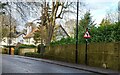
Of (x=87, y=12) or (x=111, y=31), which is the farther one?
(x=87, y=12)

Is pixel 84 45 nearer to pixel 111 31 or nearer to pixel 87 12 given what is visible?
pixel 111 31

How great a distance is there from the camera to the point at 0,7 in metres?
16.5

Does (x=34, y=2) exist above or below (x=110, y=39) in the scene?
above

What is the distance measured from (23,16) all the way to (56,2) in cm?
2935

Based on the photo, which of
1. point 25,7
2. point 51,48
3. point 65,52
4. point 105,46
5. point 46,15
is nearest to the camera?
point 25,7

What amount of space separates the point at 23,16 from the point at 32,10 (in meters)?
0.65

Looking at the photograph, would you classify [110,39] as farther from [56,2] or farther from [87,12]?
[56,2]

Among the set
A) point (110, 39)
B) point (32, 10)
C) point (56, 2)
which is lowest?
point (110, 39)

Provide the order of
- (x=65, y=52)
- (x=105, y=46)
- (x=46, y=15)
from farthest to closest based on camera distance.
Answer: (x=46, y=15), (x=65, y=52), (x=105, y=46)

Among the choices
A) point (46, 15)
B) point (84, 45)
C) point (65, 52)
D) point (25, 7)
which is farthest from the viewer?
point (46, 15)

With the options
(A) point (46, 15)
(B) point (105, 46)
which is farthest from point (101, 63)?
(A) point (46, 15)

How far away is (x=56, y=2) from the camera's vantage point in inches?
1783

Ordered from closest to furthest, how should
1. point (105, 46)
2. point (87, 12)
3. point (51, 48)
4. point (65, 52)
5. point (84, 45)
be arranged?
point (105, 46)
point (84, 45)
point (65, 52)
point (51, 48)
point (87, 12)

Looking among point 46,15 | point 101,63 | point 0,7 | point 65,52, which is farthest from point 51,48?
point 0,7
